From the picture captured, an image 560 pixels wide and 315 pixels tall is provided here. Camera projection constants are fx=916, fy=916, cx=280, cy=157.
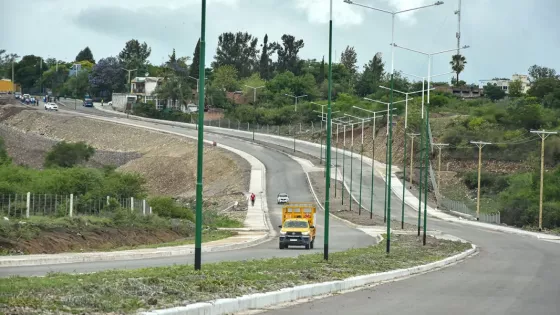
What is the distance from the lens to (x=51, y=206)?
152 feet

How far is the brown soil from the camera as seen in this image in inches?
1422

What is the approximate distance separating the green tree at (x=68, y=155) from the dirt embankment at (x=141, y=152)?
3.25m

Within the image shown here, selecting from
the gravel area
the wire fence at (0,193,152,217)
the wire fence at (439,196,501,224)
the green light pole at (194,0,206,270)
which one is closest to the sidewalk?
the wire fence at (439,196,501,224)

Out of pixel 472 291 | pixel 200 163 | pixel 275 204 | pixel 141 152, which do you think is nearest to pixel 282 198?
pixel 275 204

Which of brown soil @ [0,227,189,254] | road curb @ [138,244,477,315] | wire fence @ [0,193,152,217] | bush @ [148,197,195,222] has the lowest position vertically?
bush @ [148,197,195,222]

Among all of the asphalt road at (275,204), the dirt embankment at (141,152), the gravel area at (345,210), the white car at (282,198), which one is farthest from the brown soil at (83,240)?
the dirt embankment at (141,152)

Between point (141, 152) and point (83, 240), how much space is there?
352 ft

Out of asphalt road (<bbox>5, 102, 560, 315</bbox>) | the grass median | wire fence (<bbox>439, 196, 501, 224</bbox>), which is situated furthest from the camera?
wire fence (<bbox>439, 196, 501, 224</bbox>)

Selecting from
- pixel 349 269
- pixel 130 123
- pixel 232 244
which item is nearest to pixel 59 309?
pixel 349 269

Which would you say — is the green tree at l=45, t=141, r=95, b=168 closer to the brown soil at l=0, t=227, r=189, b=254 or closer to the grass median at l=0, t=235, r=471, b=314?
the brown soil at l=0, t=227, r=189, b=254

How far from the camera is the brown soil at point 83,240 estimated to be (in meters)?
36.1

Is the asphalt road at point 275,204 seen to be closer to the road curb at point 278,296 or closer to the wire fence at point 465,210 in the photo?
the road curb at point 278,296

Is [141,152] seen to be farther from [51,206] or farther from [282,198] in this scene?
[51,206]

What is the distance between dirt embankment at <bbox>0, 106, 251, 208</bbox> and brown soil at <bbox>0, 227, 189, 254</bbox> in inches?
1936
